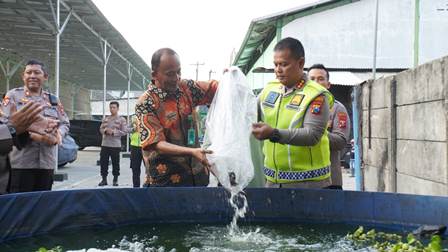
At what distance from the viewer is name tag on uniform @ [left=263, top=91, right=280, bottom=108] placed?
8.43 ft

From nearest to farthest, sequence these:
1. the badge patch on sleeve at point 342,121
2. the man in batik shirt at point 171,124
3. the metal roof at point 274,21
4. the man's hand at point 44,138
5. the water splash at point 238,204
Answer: the man in batik shirt at point 171,124 < the water splash at point 238,204 < the badge patch on sleeve at point 342,121 < the man's hand at point 44,138 < the metal roof at point 274,21

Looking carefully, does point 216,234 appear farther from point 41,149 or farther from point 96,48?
point 96,48

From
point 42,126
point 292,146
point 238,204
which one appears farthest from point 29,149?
point 292,146

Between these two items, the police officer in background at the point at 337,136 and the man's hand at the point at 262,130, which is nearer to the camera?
the man's hand at the point at 262,130

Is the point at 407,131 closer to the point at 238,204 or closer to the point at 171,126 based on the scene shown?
the point at 238,204

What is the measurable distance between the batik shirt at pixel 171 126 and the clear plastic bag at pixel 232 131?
129 mm

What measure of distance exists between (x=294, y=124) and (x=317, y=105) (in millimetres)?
150

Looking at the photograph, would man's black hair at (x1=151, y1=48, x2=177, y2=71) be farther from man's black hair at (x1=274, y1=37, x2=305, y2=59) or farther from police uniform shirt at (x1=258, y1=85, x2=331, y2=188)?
police uniform shirt at (x1=258, y1=85, x2=331, y2=188)

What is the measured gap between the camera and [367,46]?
14.7 metres

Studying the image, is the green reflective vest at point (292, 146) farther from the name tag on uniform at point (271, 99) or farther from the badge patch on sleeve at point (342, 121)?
the badge patch on sleeve at point (342, 121)

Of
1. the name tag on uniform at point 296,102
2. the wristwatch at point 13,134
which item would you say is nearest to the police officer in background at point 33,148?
the wristwatch at point 13,134

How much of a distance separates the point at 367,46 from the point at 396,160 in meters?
10.6

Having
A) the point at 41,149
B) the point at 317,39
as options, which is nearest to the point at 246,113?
the point at 41,149

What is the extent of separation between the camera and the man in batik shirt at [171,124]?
8.27ft
